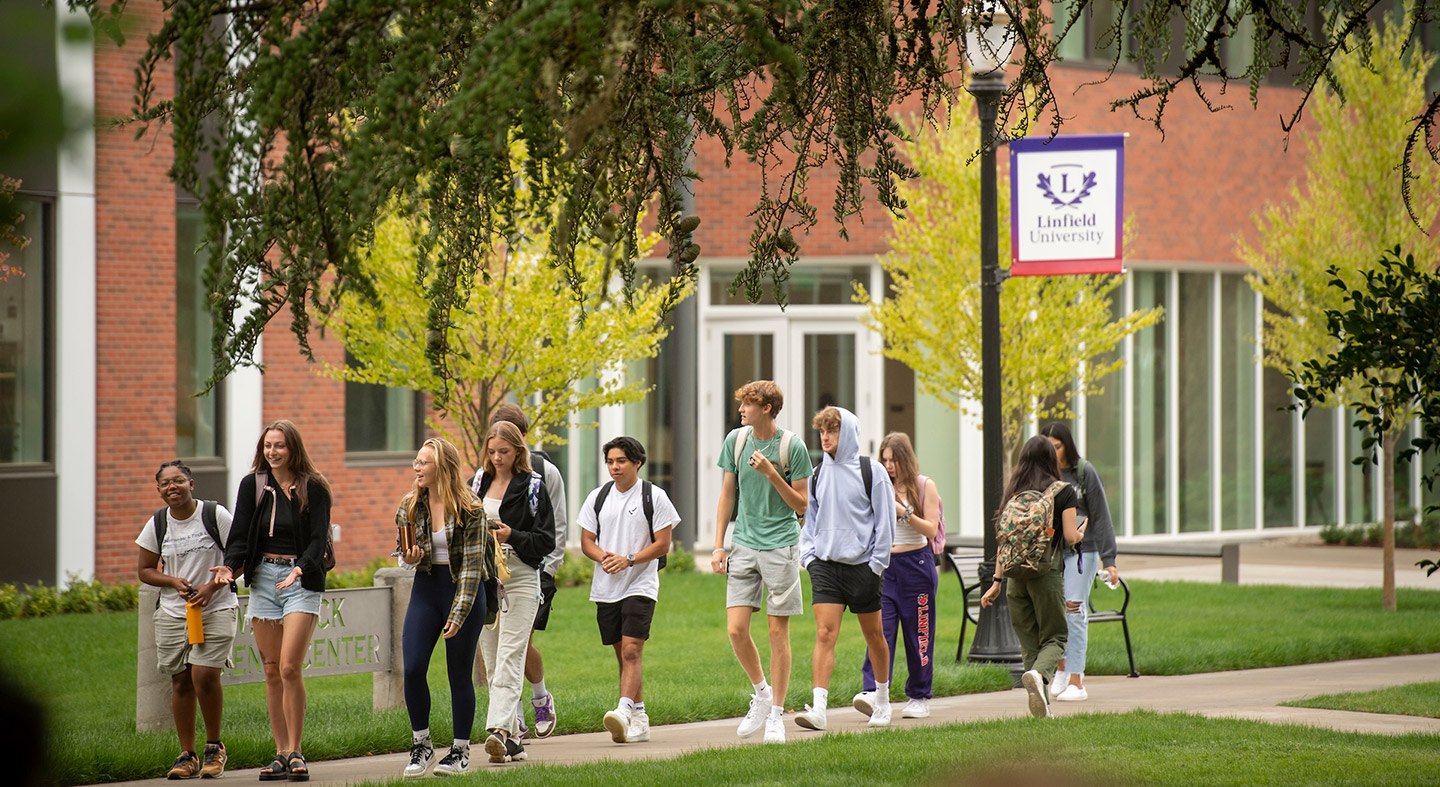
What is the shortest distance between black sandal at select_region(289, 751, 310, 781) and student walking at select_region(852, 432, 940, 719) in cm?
335

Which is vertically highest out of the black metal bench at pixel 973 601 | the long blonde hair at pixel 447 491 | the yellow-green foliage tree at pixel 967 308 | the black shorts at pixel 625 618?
the yellow-green foliage tree at pixel 967 308

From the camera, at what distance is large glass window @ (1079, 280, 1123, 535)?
22.8m

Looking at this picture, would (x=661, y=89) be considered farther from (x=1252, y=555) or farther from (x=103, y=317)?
(x=1252, y=555)

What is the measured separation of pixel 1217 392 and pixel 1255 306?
1.52 m

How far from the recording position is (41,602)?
1467 centimetres

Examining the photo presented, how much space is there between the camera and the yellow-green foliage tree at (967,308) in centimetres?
1769

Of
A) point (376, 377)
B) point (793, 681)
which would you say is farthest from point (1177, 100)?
point (793, 681)

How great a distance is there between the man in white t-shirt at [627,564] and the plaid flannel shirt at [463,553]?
2.98 ft

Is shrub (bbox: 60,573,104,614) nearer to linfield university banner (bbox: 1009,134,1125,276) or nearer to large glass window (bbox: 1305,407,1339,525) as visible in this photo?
linfield university banner (bbox: 1009,134,1125,276)

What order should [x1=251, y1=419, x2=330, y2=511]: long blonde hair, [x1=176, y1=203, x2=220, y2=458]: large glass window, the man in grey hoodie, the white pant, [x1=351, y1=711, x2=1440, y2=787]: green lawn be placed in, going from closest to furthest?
1. [x1=351, y1=711, x2=1440, y2=787]: green lawn
2. [x1=251, y1=419, x2=330, y2=511]: long blonde hair
3. the white pant
4. the man in grey hoodie
5. [x1=176, y1=203, x2=220, y2=458]: large glass window

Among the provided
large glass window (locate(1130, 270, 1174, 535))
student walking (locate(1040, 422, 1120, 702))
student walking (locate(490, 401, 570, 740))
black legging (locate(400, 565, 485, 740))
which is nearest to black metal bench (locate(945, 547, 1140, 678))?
student walking (locate(1040, 422, 1120, 702))

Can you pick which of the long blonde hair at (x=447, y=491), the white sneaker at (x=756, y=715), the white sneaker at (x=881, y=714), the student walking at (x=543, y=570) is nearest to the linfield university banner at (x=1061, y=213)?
the white sneaker at (x=881, y=714)

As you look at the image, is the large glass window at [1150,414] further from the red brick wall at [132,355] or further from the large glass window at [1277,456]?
the red brick wall at [132,355]

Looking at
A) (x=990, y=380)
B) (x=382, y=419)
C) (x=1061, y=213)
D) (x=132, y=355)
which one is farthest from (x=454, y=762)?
(x=382, y=419)
